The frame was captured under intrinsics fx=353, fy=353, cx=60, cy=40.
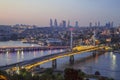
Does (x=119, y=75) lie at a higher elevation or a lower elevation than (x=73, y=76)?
lower

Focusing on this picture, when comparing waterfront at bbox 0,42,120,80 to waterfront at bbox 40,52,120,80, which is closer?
waterfront at bbox 40,52,120,80

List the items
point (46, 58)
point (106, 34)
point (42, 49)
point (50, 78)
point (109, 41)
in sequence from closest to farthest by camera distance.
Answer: point (50, 78)
point (46, 58)
point (42, 49)
point (109, 41)
point (106, 34)

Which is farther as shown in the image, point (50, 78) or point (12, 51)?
point (12, 51)

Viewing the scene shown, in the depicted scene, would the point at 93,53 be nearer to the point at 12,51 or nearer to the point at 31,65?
the point at 12,51

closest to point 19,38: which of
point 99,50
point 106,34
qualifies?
point 106,34

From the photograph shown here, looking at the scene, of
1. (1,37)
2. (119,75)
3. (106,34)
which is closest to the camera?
(119,75)

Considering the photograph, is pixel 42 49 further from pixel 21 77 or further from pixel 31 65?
pixel 21 77

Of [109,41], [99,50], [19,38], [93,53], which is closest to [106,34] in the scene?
[109,41]

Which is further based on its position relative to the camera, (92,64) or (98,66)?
(92,64)

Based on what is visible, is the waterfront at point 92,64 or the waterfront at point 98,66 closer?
the waterfront at point 98,66
